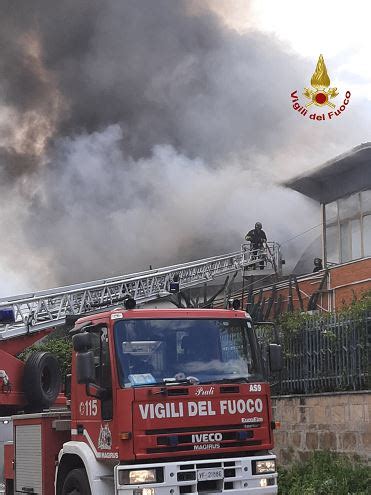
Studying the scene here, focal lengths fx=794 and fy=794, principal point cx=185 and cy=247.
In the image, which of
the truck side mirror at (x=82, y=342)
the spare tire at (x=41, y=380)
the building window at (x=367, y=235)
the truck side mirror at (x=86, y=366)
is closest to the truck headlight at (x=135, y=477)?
the truck side mirror at (x=86, y=366)

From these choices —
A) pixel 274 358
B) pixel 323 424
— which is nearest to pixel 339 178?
pixel 323 424

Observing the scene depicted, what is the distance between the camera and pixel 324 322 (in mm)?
11047

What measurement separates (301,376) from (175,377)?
4.39 meters

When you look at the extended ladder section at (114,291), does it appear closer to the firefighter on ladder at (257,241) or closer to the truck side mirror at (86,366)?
the firefighter on ladder at (257,241)

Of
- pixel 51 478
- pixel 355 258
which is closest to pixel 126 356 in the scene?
pixel 51 478

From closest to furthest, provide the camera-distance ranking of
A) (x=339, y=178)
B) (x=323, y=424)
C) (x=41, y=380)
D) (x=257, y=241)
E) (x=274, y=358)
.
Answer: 1. (x=274, y=358)
2. (x=323, y=424)
3. (x=41, y=380)
4. (x=339, y=178)
5. (x=257, y=241)

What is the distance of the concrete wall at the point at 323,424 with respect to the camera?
969cm

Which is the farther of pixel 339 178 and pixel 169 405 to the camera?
pixel 339 178

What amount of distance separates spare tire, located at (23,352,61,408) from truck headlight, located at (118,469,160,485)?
6.03m

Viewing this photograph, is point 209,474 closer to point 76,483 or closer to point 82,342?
point 76,483

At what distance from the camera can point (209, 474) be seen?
23.6 ft

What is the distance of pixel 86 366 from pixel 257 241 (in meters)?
18.8

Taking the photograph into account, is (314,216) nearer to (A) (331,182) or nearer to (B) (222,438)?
(A) (331,182)

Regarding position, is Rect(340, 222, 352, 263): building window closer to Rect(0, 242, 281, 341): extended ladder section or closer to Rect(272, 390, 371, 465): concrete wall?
Rect(0, 242, 281, 341): extended ladder section
